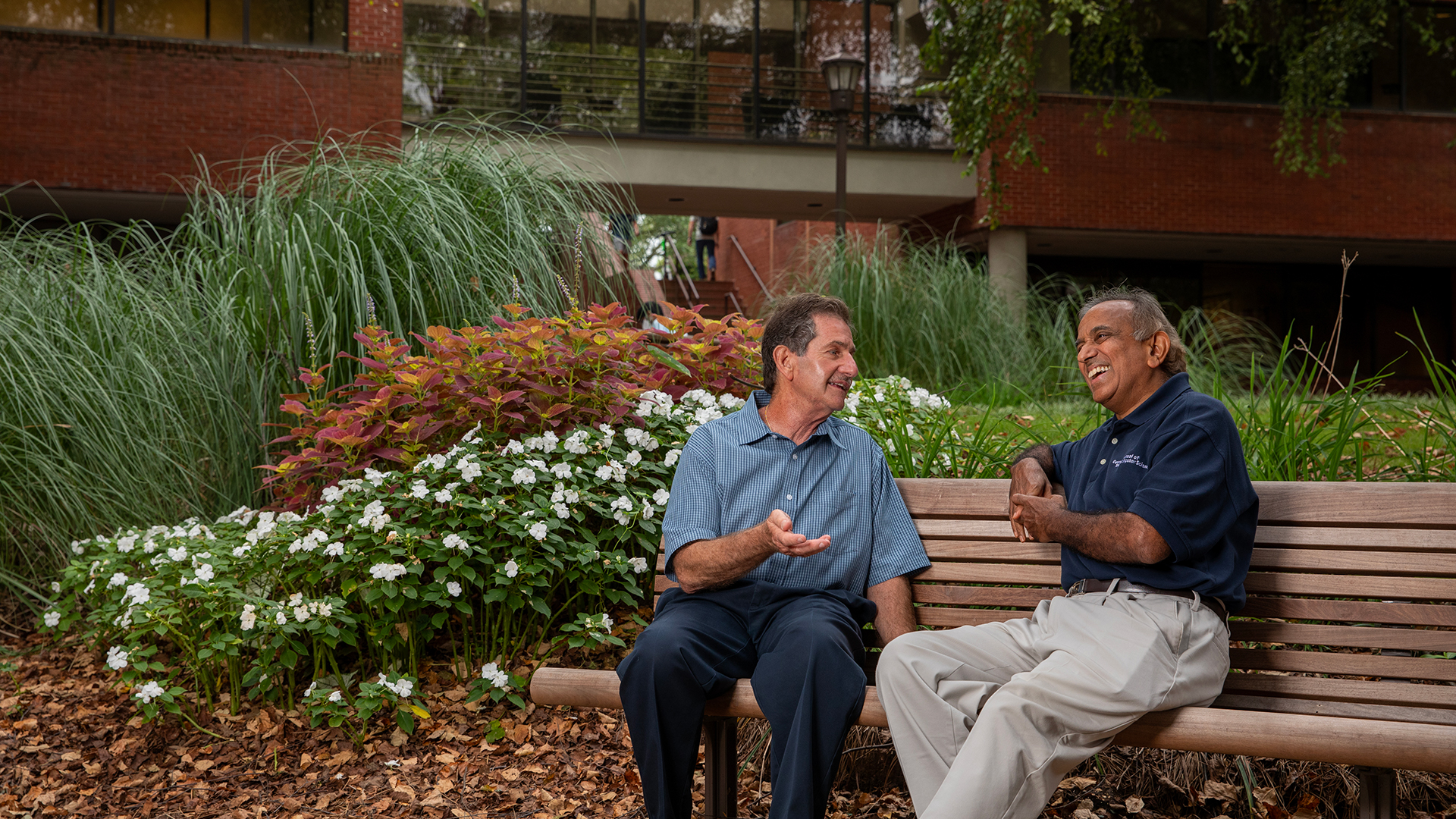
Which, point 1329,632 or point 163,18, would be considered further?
point 163,18

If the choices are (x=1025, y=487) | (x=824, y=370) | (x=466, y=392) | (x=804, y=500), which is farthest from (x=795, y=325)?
(x=466, y=392)

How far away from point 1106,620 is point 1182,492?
0.33 meters

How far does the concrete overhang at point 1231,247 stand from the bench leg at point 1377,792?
47.0 ft

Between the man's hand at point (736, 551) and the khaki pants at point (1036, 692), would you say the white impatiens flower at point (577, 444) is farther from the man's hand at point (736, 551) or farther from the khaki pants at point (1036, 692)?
the khaki pants at point (1036, 692)

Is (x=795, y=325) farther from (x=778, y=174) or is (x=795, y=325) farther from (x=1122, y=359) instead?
(x=778, y=174)

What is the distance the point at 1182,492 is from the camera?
2.37 meters

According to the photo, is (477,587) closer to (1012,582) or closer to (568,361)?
(568,361)

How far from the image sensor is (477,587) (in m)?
3.55

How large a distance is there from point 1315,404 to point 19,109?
1489cm

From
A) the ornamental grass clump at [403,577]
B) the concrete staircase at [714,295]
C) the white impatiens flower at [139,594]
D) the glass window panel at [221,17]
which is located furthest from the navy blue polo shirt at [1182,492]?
the concrete staircase at [714,295]

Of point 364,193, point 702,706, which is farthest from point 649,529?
point 364,193

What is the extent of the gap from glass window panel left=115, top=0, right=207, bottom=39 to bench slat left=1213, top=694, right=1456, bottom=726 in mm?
14989

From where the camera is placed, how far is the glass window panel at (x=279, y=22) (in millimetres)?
14102

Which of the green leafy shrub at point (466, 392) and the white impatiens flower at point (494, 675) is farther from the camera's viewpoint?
the green leafy shrub at point (466, 392)
